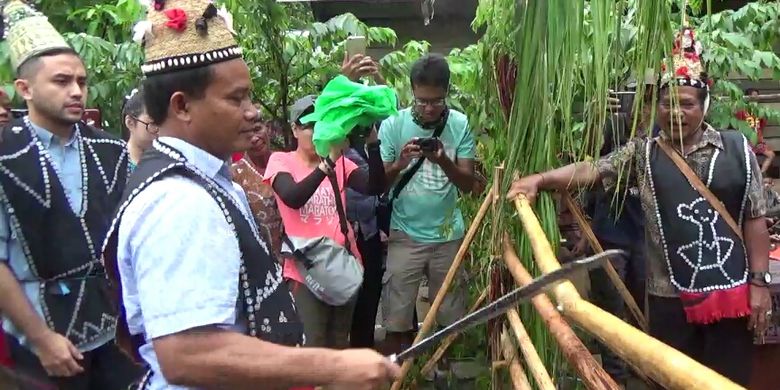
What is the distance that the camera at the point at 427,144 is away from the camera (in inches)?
141

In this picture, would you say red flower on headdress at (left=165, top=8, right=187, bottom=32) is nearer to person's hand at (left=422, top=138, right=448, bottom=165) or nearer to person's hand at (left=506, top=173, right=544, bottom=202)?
person's hand at (left=506, top=173, right=544, bottom=202)

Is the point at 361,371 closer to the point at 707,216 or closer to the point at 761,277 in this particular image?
the point at 707,216

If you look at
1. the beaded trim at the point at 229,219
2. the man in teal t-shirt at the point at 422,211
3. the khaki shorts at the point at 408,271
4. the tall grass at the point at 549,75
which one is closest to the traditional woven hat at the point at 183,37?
the beaded trim at the point at 229,219

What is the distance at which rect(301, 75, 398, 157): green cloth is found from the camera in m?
3.22

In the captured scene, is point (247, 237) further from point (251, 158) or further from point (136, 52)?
point (136, 52)

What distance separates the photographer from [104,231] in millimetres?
2588

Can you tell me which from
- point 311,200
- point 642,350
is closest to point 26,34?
point 311,200

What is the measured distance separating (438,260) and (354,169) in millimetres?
696

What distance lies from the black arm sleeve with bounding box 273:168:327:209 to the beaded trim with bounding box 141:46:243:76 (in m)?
1.77

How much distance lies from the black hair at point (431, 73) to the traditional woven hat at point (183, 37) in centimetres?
221

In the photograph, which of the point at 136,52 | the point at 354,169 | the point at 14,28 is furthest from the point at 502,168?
the point at 136,52

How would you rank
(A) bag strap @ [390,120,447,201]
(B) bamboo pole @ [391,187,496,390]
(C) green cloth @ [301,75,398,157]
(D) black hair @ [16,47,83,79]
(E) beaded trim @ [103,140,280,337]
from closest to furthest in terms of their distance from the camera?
(E) beaded trim @ [103,140,280,337] < (D) black hair @ [16,47,83,79] < (B) bamboo pole @ [391,187,496,390] < (C) green cloth @ [301,75,398,157] < (A) bag strap @ [390,120,447,201]

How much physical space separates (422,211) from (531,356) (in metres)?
1.83

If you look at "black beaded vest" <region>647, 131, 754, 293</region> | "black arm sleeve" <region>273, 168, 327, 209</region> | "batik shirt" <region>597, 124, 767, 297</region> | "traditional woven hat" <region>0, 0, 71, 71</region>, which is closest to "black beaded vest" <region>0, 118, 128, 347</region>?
"traditional woven hat" <region>0, 0, 71, 71</region>
